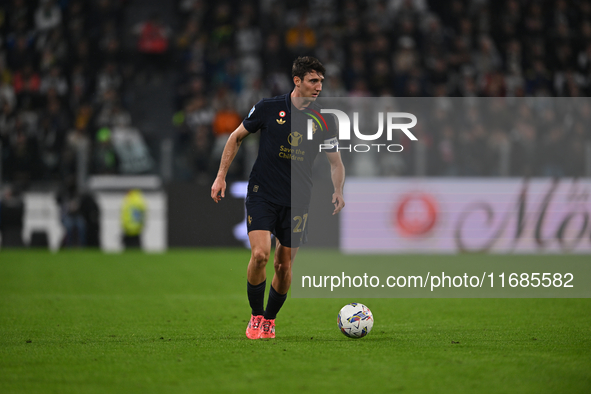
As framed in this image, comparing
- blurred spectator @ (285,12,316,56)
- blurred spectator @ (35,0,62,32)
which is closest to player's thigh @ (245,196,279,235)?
blurred spectator @ (285,12,316,56)

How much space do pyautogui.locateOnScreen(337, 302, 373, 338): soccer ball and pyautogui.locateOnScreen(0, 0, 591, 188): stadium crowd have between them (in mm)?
9421

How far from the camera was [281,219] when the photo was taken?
6.10 meters

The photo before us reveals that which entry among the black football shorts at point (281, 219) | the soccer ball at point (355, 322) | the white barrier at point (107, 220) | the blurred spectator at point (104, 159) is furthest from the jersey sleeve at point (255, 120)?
the blurred spectator at point (104, 159)

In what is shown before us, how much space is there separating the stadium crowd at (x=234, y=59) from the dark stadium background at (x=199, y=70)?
0.03 m

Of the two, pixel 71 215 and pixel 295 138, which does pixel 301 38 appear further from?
pixel 295 138

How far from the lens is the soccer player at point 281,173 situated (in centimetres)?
605

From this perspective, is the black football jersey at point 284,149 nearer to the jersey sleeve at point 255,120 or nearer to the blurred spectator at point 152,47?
the jersey sleeve at point 255,120

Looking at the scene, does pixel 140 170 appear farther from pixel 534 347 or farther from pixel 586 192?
pixel 534 347

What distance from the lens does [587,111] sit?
13867mm

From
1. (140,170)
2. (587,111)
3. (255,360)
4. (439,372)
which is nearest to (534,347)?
(439,372)

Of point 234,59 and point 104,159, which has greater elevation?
point 234,59

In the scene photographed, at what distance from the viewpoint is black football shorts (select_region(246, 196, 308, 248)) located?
602 centimetres

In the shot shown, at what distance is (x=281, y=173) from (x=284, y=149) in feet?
0.66

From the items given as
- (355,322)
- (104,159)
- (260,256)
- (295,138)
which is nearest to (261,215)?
(260,256)
